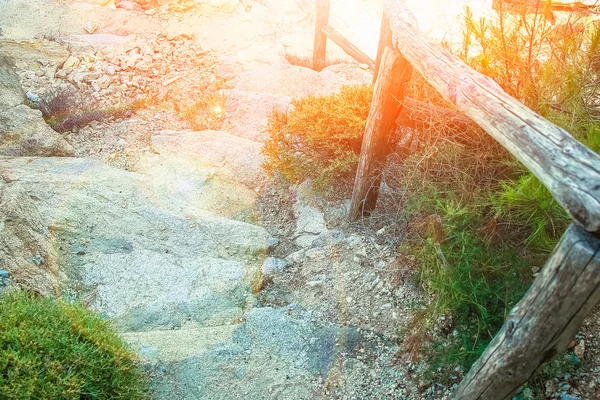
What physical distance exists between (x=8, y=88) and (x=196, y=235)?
4.22m

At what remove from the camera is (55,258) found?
4363 mm

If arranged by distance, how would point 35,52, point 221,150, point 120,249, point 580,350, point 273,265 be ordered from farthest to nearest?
1. point 35,52
2. point 221,150
3. point 273,265
4. point 120,249
5. point 580,350

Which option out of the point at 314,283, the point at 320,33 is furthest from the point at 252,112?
the point at 314,283

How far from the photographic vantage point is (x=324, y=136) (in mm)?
5113

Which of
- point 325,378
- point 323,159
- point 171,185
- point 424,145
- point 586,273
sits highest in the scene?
point 586,273

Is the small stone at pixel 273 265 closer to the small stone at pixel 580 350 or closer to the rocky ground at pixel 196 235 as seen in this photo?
the rocky ground at pixel 196 235

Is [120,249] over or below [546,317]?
below

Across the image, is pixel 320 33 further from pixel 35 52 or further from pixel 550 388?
pixel 550 388

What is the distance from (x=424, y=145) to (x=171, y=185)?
3228mm

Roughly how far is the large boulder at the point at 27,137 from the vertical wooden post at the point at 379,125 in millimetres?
3976

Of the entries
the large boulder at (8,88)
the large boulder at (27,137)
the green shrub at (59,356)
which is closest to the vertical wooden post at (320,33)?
the large boulder at (27,137)

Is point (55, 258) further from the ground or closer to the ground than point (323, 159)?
closer to the ground

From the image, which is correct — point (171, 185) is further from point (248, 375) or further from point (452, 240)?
point (452, 240)

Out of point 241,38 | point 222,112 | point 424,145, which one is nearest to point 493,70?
point 424,145
